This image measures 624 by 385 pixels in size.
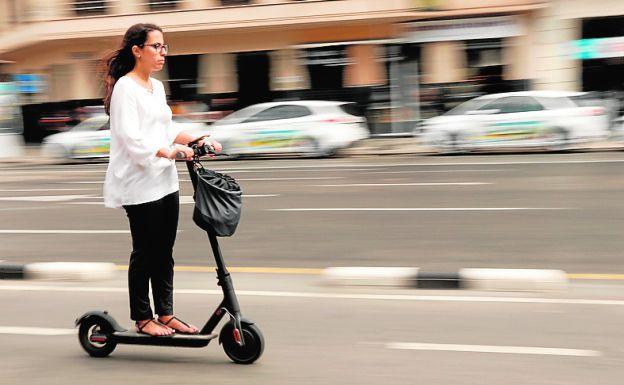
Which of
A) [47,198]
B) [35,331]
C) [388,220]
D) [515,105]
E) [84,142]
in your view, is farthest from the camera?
[84,142]

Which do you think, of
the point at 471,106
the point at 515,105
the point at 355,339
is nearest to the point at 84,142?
the point at 471,106

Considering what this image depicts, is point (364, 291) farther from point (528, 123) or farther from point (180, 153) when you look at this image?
point (528, 123)

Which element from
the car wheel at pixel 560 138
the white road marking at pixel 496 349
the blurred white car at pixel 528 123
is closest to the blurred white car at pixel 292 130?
the blurred white car at pixel 528 123

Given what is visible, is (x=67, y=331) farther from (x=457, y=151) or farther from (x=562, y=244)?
(x=457, y=151)

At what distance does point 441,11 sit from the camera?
26781mm

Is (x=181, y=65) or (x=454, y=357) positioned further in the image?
(x=181, y=65)

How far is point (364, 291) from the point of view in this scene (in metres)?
6.52

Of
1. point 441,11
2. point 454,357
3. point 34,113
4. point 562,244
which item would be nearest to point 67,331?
point 454,357

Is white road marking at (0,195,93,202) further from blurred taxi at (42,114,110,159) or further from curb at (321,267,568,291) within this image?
blurred taxi at (42,114,110,159)

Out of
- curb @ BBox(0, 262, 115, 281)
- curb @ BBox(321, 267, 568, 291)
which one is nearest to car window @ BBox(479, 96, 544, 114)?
curb @ BBox(321, 267, 568, 291)

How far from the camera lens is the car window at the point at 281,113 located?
21297 millimetres

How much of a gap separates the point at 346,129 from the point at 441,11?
7.29 meters

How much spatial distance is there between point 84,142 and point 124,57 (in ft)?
63.4

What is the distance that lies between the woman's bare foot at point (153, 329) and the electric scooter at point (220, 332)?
2 cm
